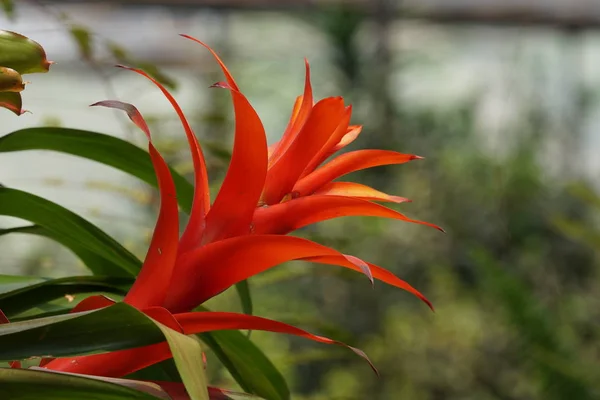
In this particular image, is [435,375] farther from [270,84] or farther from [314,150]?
[314,150]

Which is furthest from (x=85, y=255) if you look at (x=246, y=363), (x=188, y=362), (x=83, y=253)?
(x=188, y=362)

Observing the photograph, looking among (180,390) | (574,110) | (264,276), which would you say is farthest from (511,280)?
(574,110)

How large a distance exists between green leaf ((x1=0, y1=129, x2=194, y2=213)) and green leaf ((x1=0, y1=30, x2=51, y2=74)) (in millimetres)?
73

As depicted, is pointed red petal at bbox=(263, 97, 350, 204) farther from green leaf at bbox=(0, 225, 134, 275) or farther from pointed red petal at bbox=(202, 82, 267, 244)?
green leaf at bbox=(0, 225, 134, 275)

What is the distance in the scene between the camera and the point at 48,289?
37 centimetres

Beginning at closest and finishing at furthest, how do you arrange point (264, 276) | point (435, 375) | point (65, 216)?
point (65, 216), point (264, 276), point (435, 375)

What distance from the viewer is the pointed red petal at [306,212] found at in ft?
0.97

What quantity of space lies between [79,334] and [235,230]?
71mm

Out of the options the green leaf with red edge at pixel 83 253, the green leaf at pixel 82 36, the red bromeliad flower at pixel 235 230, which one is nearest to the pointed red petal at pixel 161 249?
the red bromeliad flower at pixel 235 230

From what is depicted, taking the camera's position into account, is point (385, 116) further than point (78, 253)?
Yes

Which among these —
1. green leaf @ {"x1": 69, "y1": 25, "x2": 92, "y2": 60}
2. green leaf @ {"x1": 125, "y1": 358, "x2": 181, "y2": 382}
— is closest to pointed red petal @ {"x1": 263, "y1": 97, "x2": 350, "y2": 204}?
green leaf @ {"x1": 125, "y1": 358, "x2": 181, "y2": 382}

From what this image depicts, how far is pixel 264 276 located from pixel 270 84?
8.90 ft

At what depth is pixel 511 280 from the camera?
3.92 feet

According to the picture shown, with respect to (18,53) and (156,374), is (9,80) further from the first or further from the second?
(156,374)
